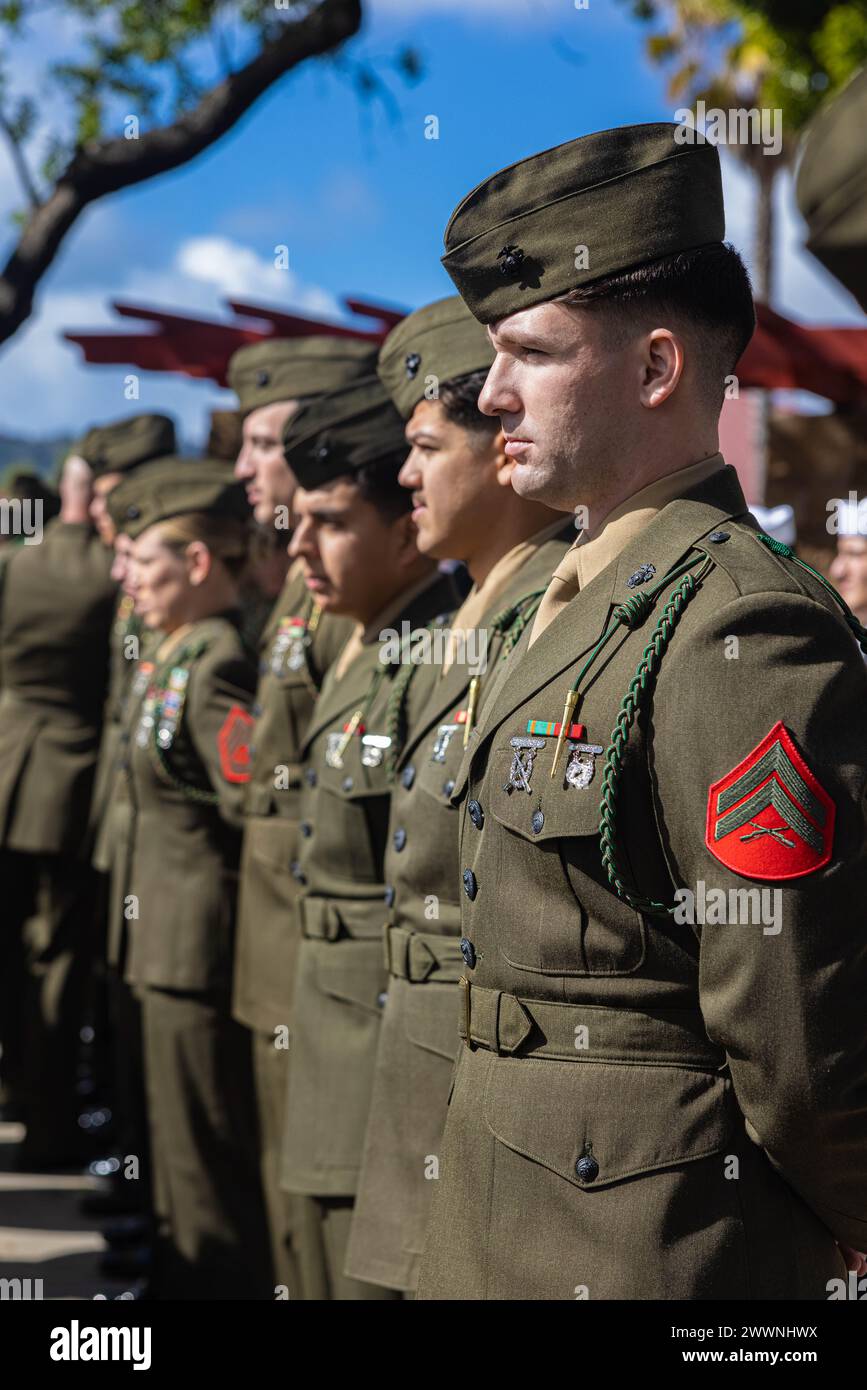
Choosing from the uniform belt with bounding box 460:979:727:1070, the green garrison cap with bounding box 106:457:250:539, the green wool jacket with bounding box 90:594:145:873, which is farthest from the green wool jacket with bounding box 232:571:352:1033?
the uniform belt with bounding box 460:979:727:1070

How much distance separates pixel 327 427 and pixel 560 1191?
222 centimetres

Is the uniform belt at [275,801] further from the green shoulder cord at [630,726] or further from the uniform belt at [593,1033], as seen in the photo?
the green shoulder cord at [630,726]

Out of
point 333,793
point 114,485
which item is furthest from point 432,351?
point 114,485

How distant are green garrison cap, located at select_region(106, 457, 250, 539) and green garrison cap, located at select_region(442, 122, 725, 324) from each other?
10.4 feet

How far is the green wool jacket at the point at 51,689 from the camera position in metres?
6.93

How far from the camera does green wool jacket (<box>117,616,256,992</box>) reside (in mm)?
4797

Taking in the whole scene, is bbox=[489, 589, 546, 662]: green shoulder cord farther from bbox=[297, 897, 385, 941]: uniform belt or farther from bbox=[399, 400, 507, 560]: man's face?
bbox=[297, 897, 385, 941]: uniform belt

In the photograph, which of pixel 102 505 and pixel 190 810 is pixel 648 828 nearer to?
pixel 190 810

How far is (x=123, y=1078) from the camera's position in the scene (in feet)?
18.0

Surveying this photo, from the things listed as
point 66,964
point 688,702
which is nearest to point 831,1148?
point 688,702

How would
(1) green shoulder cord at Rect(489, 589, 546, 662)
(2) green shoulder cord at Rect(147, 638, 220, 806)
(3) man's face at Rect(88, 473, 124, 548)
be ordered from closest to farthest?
(1) green shoulder cord at Rect(489, 589, 546, 662)
(2) green shoulder cord at Rect(147, 638, 220, 806)
(3) man's face at Rect(88, 473, 124, 548)

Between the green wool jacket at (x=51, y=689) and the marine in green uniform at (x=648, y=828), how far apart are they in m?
4.91

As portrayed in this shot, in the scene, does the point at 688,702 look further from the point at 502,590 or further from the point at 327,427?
the point at 327,427
